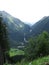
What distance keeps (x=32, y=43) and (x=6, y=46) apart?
15805 millimetres

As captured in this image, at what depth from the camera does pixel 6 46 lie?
20422mm

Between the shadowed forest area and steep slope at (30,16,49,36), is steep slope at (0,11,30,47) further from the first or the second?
the shadowed forest area

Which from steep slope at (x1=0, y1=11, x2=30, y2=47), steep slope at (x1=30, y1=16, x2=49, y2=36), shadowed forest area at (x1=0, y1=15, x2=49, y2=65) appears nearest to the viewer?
shadowed forest area at (x1=0, y1=15, x2=49, y2=65)

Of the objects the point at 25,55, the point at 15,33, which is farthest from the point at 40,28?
the point at 25,55

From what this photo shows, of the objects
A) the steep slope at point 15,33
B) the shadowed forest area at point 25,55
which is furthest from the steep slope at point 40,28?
the shadowed forest area at point 25,55

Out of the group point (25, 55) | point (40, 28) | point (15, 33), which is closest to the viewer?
point (25, 55)

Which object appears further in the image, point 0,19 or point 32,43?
point 32,43

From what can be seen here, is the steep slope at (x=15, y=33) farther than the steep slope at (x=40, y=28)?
No

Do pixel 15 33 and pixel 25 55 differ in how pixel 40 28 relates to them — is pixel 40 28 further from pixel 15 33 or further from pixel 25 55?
pixel 25 55

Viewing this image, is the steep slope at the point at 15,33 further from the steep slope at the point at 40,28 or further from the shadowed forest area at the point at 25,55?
the shadowed forest area at the point at 25,55

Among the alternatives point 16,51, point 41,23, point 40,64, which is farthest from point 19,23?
point 40,64

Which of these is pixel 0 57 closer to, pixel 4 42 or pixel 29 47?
pixel 4 42

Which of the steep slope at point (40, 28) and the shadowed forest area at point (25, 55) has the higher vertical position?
the steep slope at point (40, 28)

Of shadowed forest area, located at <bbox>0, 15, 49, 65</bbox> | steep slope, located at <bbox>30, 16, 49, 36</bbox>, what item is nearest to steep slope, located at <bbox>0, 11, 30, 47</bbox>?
steep slope, located at <bbox>30, 16, 49, 36</bbox>
